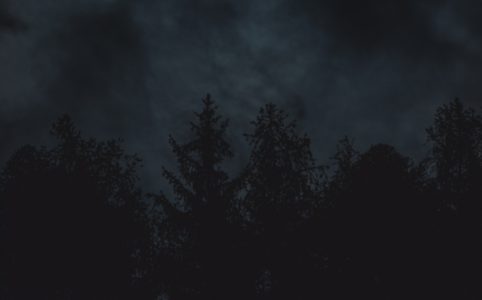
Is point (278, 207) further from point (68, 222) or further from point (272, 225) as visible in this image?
point (68, 222)

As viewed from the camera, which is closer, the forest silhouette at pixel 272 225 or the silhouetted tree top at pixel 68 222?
the forest silhouette at pixel 272 225

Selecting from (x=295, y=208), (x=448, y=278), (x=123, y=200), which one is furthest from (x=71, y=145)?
(x=448, y=278)

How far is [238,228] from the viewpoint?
893 inches

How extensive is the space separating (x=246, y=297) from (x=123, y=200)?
1311 centimetres

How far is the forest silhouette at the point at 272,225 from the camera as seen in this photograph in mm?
22312

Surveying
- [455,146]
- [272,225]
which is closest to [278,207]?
[272,225]

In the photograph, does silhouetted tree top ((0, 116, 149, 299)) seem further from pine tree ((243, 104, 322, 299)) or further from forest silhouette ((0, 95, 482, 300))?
pine tree ((243, 104, 322, 299))

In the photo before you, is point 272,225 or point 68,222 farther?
point 68,222

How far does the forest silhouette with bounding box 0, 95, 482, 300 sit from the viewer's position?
73.2 feet

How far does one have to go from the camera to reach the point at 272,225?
881 inches

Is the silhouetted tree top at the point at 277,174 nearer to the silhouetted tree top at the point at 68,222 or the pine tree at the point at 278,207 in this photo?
the pine tree at the point at 278,207

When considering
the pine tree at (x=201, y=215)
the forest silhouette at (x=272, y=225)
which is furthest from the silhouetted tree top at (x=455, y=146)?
the pine tree at (x=201, y=215)

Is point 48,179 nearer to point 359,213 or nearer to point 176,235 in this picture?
point 176,235

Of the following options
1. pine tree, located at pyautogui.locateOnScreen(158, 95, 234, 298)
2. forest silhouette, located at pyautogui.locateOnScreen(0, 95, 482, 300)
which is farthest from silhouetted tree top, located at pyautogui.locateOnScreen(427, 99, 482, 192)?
pine tree, located at pyautogui.locateOnScreen(158, 95, 234, 298)
